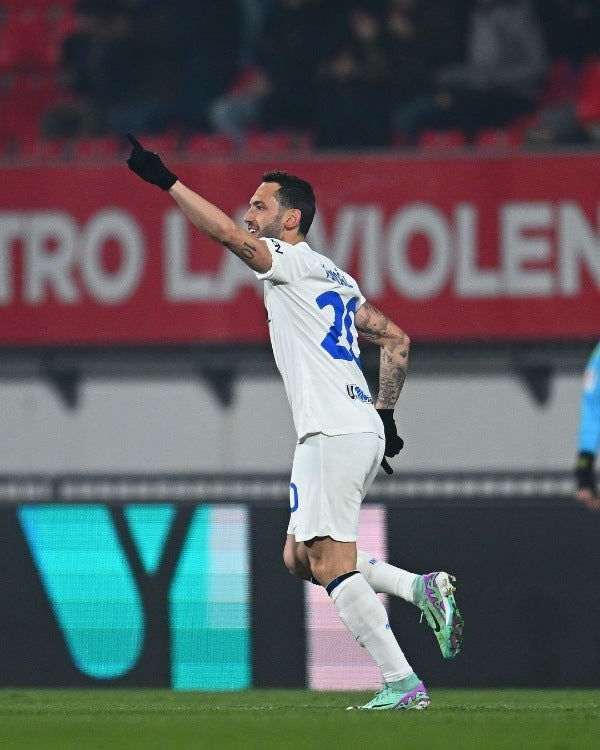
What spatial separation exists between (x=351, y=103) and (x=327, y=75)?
28cm

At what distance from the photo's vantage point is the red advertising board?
1231 centimetres

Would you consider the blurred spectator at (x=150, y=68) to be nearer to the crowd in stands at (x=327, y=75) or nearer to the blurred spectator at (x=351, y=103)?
the crowd in stands at (x=327, y=75)

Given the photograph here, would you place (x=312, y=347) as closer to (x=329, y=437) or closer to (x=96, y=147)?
(x=329, y=437)

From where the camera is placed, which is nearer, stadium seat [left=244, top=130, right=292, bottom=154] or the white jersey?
the white jersey

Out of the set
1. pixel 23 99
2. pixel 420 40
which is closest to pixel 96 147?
pixel 23 99

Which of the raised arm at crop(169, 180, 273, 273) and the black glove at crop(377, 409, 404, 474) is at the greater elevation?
the raised arm at crop(169, 180, 273, 273)

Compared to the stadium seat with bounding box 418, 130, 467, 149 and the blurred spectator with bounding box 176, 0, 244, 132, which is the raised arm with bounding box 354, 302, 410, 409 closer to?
the stadium seat with bounding box 418, 130, 467, 149

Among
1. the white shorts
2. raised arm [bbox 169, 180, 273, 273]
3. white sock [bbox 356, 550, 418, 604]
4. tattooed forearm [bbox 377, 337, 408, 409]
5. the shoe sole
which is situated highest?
raised arm [bbox 169, 180, 273, 273]

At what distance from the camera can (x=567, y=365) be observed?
12344 mm

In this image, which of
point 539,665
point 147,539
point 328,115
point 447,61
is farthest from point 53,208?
point 539,665

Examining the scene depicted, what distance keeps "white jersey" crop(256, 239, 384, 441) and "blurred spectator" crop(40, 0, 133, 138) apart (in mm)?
7994

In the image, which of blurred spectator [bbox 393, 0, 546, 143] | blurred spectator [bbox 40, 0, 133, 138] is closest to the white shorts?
blurred spectator [bbox 393, 0, 546, 143]

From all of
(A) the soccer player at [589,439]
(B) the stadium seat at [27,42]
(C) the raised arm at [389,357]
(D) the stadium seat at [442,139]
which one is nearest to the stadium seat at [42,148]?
(B) the stadium seat at [27,42]

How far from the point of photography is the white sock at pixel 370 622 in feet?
19.8
